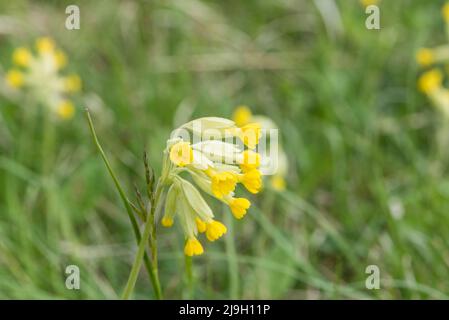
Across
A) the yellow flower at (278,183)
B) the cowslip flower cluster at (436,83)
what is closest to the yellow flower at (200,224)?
the yellow flower at (278,183)

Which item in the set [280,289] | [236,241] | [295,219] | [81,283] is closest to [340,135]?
[295,219]

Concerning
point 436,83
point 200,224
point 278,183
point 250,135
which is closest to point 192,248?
point 200,224

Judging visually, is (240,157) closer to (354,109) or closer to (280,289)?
(280,289)

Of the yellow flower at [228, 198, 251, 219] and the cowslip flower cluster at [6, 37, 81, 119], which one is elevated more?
Result: the cowslip flower cluster at [6, 37, 81, 119]

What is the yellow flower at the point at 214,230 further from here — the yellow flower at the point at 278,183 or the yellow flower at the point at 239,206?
the yellow flower at the point at 278,183

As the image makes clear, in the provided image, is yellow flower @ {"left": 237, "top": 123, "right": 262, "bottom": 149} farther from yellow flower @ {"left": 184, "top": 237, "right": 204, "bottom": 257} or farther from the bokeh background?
the bokeh background

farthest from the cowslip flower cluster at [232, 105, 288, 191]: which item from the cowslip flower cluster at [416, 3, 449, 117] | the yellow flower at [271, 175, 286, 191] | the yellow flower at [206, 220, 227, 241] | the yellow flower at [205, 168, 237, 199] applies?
the yellow flower at [205, 168, 237, 199]

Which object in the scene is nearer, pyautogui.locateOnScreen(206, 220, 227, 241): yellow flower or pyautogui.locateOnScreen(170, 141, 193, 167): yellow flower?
pyautogui.locateOnScreen(170, 141, 193, 167): yellow flower
